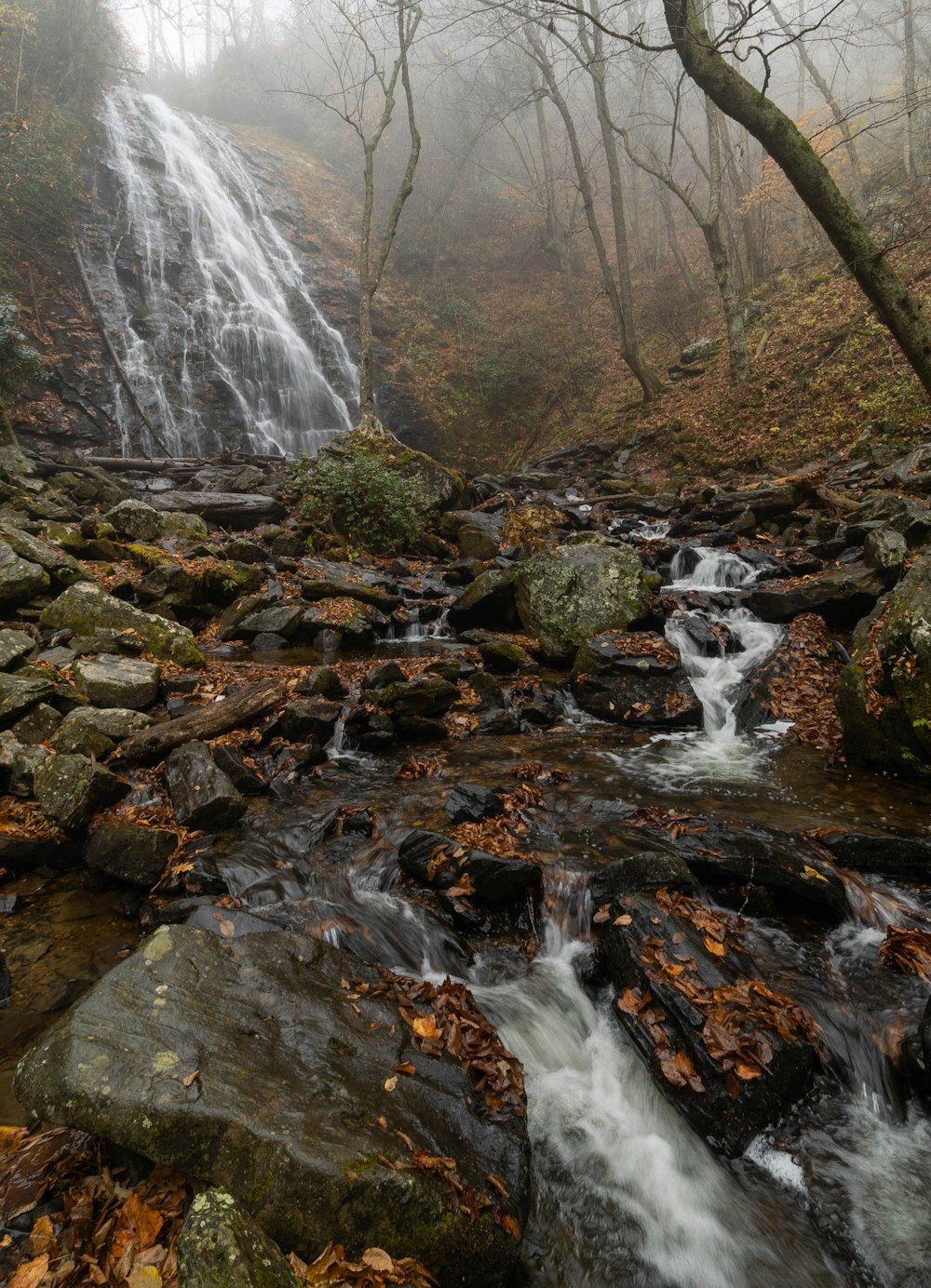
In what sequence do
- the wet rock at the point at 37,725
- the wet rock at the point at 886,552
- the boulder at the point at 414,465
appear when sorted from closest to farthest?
the wet rock at the point at 37,725
the wet rock at the point at 886,552
the boulder at the point at 414,465

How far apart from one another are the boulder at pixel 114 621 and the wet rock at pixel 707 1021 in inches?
230

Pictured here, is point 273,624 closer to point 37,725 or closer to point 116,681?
point 116,681

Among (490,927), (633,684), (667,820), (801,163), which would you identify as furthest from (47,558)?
(801,163)

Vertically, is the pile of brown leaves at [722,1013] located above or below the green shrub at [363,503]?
below

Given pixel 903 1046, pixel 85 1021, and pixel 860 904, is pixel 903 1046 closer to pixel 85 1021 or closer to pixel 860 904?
pixel 860 904

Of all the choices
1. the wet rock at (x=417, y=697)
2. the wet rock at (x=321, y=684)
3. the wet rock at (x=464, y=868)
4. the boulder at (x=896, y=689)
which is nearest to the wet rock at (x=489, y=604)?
the wet rock at (x=417, y=697)

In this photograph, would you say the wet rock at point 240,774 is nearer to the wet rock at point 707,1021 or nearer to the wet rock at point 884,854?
the wet rock at point 707,1021

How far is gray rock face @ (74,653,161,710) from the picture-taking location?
19.2ft

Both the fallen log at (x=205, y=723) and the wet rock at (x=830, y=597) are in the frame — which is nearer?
the fallen log at (x=205, y=723)

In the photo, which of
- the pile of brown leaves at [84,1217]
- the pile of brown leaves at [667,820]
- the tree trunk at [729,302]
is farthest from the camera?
the tree trunk at [729,302]

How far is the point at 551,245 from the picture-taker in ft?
82.2

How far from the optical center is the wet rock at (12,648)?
5.49 m

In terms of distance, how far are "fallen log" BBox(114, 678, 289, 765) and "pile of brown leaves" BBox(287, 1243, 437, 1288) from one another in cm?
408

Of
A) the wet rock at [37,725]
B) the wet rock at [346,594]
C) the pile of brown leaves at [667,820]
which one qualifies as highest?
the wet rock at [346,594]
